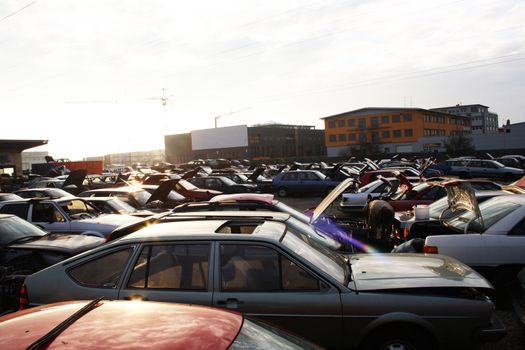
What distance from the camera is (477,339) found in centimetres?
388

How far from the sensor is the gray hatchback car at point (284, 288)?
382cm

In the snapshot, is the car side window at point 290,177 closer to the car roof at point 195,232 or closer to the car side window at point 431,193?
the car side window at point 431,193

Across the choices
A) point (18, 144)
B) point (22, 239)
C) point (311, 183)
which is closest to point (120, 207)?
point (22, 239)

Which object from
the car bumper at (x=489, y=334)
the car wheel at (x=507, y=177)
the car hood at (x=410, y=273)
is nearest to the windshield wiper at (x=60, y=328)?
the car hood at (x=410, y=273)

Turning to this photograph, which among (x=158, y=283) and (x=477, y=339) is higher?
(x=158, y=283)

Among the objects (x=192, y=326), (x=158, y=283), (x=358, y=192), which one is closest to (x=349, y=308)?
(x=158, y=283)

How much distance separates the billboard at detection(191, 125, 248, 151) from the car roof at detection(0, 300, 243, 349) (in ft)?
322

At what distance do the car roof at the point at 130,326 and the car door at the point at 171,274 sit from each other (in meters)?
1.44

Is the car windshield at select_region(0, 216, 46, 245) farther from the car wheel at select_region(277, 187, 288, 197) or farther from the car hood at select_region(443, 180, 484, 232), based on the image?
the car wheel at select_region(277, 187, 288, 197)

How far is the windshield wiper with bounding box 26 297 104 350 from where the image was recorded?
184cm

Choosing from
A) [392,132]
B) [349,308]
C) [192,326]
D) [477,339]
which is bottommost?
[477,339]

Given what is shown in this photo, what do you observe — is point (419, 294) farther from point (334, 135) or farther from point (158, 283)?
point (334, 135)

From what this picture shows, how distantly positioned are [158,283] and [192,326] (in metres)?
2.07

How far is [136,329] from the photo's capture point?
6.57 ft
